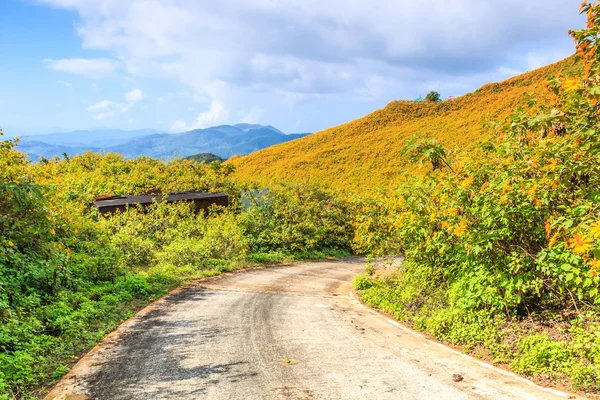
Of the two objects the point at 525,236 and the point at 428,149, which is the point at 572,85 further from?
the point at 428,149

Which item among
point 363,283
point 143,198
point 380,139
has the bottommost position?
point 363,283

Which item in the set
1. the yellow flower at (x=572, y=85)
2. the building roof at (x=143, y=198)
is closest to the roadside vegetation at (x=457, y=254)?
the yellow flower at (x=572, y=85)

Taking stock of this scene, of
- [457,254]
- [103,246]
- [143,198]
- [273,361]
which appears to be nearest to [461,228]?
[457,254]

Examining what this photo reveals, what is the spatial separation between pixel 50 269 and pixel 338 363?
20.1 feet

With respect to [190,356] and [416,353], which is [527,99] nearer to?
[416,353]

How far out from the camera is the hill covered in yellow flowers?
3466 cm

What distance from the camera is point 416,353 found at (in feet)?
20.3

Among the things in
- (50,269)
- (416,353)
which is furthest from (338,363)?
(50,269)

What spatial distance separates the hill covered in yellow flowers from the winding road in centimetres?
2305

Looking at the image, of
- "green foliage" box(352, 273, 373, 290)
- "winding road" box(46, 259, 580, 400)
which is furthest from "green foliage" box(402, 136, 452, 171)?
"green foliage" box(352, 273, 373, 290)

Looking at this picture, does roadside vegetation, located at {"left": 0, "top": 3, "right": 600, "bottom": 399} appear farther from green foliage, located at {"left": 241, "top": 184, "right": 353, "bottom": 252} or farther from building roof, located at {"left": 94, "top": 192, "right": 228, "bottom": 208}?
green foliage, located at {"left": 241, "top": 184, "right": 353, "bottom": 252}

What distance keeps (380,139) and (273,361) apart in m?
38.2

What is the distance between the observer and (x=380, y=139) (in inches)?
1649

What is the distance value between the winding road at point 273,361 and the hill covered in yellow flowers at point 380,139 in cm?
2305
